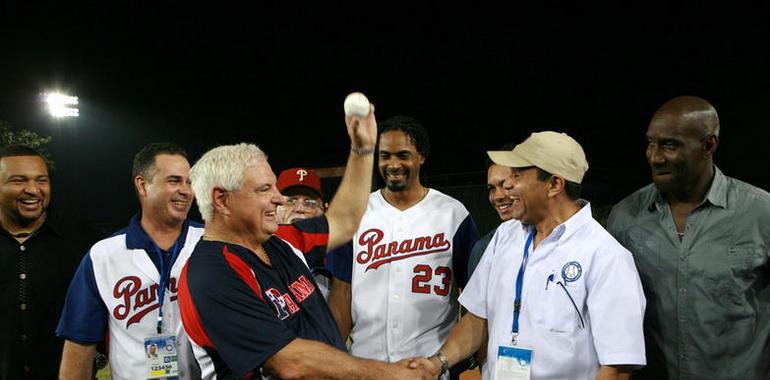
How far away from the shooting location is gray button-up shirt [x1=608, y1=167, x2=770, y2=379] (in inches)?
105

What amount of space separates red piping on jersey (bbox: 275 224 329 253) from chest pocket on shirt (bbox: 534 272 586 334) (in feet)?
3.51

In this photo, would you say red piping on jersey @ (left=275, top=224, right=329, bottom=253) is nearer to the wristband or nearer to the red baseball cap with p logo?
the wristband

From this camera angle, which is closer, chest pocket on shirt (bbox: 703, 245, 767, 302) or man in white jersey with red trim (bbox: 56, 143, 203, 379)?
chest pocket on shirt (bbox: 703, 245, 767, 302)

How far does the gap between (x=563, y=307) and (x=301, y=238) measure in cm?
123

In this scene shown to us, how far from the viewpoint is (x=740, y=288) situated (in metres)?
2.66

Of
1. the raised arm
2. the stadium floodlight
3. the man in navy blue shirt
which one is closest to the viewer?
the man in navy blue shirt

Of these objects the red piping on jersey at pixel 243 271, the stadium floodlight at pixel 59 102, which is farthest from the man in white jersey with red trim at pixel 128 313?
the stadium floodlight at pixel 59 102

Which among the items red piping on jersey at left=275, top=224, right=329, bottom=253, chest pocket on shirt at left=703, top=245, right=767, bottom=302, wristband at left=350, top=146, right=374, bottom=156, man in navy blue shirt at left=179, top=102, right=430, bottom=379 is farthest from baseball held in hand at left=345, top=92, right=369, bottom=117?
chest pocket on shirt at left=703, top=245, right=767, bottom=302

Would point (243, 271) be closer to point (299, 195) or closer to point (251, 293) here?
point (251, 293)

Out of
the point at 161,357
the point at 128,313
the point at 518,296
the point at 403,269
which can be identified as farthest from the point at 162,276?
the point at 518,296

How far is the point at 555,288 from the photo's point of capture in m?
2.57

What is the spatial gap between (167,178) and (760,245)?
282 centimetres

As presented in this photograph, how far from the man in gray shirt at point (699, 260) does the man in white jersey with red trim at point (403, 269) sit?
1142mm

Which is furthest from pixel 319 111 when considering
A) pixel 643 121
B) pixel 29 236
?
pixel 29 236
